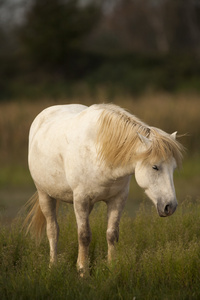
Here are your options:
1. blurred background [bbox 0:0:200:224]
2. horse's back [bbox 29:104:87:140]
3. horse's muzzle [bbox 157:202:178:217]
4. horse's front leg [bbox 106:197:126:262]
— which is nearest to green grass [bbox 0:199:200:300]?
horse's front leg [bbox 106:197:126:262]

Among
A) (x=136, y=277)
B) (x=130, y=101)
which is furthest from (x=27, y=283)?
(x=130, y=101)

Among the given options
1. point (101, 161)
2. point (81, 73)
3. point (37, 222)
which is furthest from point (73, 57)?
point (101, 161)

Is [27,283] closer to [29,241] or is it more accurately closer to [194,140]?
[29,241]

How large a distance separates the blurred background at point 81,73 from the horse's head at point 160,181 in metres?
8.00

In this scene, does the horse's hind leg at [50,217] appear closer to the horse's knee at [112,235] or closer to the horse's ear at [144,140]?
the horse's knee at [112,235]

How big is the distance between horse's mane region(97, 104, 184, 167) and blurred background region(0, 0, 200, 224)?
25.1 ft

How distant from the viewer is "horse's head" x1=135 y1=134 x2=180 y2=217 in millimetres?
4406

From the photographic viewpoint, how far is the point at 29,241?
5980 mm

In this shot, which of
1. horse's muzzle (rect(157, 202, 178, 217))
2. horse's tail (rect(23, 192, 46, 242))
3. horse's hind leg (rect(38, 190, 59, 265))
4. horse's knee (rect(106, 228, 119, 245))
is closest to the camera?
horse's muzzle (rect(157, 202, 178, 217))

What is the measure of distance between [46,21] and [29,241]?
75.9 ft

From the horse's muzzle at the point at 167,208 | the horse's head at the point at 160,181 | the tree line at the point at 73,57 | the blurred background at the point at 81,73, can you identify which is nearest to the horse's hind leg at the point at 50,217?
the horse's head at the point at 160,181

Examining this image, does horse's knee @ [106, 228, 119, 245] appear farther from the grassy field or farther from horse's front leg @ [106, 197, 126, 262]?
the grassy field

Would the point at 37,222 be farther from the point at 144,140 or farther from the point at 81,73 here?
the point at 81,73

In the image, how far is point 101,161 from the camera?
4.82 metres
